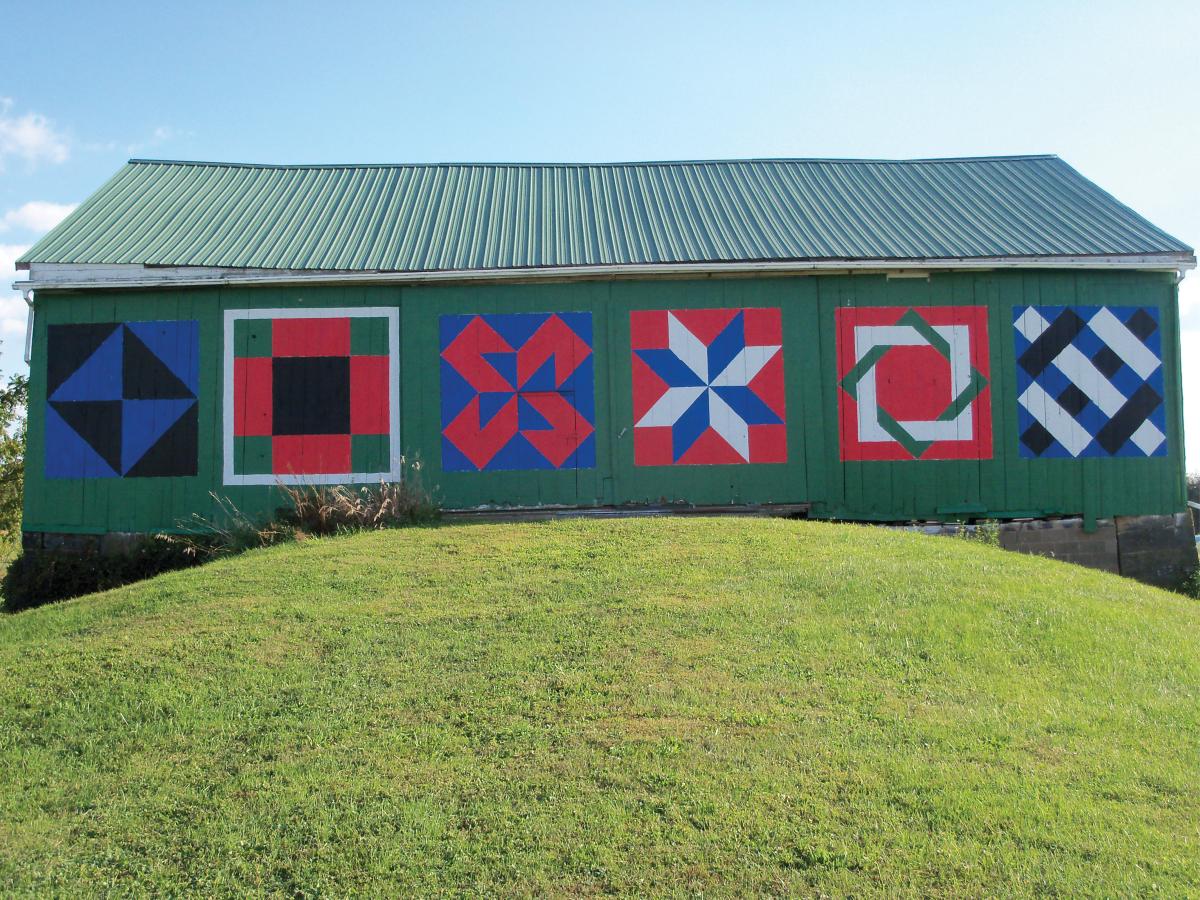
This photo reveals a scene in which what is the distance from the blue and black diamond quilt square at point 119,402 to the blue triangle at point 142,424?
0.04 ft

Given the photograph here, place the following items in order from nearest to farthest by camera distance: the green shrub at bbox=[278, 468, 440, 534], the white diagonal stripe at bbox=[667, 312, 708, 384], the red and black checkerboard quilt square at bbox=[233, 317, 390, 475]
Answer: the green shrub at bbox=[278, 468, 440, 534] → the red and black checkerboard quilt square at bbox=[233, 317, 390, 475] → the white diagonal stripe at bbox=[667, 312, 708, 384]

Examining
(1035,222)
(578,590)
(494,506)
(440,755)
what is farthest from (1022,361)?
(440,755)

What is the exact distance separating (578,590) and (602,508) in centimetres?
521

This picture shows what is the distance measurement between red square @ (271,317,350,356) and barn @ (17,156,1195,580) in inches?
1.6

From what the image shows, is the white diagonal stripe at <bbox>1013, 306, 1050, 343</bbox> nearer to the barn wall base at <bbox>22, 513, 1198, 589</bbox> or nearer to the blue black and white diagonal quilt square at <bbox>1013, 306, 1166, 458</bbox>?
the blue black and white diagonal quilt square at <bbox>1013, 306, 1166, 458</bbox>

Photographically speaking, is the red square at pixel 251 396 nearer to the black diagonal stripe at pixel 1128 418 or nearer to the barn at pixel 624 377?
the barn at pixel 624 377

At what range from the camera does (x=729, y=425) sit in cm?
1406

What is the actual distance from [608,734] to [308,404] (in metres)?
9.34

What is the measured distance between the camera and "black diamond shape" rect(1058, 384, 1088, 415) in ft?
47.1

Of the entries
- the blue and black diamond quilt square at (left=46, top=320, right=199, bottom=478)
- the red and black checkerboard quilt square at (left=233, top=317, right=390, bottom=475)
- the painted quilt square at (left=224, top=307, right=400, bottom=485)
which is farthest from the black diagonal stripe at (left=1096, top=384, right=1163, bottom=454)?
the blue and black diamond quilt square at (left=46, top=320, right=199, bottom=478)

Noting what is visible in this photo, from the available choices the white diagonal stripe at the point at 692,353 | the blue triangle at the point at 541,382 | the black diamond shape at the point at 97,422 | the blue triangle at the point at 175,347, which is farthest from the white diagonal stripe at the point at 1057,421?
the black diamond shape at the point at 97,422

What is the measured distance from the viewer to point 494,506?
13.9m

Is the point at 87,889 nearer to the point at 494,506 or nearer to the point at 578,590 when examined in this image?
the point at 578,590

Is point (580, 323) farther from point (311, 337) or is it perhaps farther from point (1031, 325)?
point (1031, 325)
